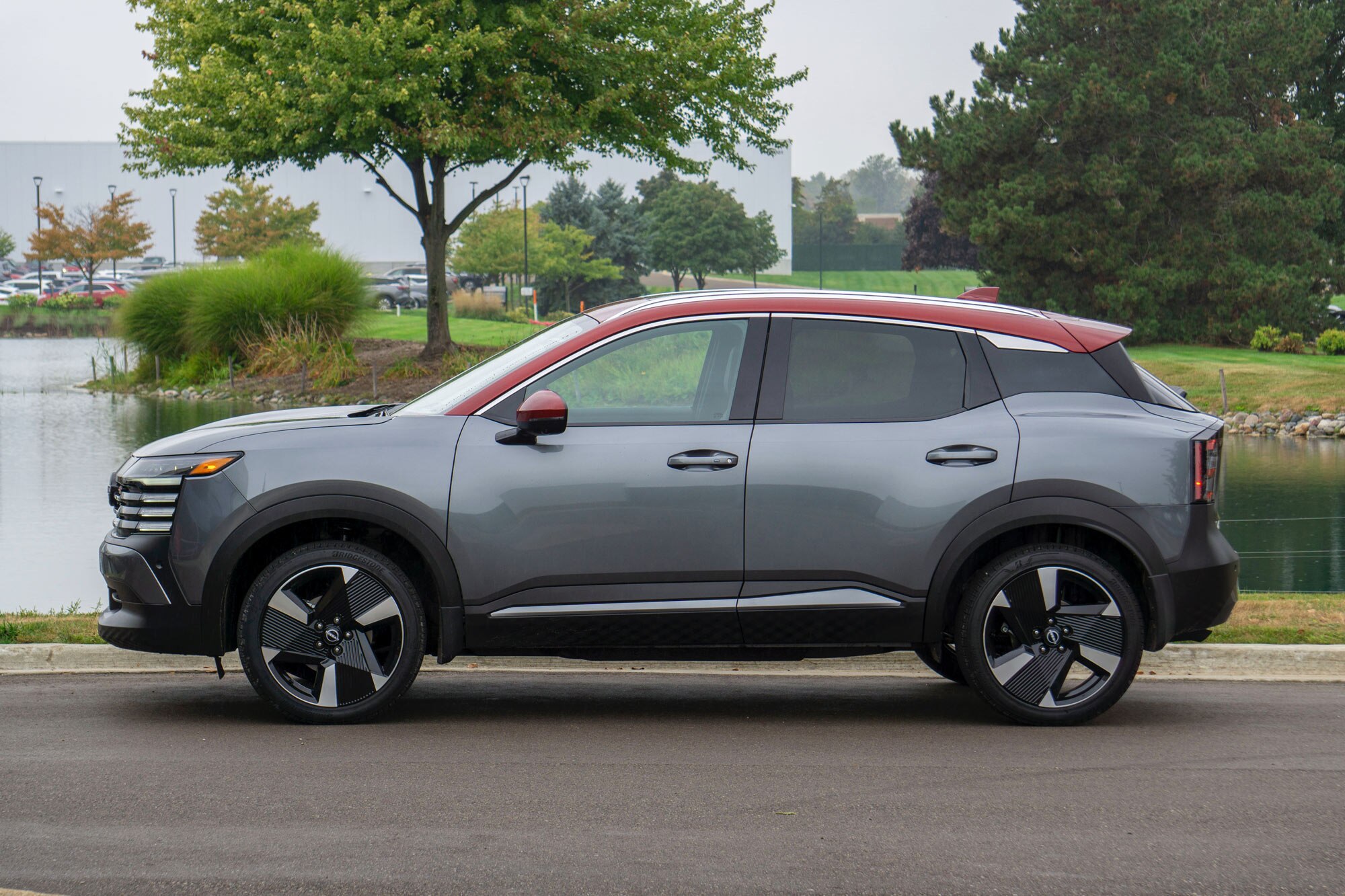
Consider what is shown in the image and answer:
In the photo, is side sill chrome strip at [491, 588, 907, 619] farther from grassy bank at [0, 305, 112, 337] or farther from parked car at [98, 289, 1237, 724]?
grassy bank at [0, 305, 112, 337]

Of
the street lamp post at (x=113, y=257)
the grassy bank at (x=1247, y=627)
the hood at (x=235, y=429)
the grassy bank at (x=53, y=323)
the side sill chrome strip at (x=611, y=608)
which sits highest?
the street lamp post at (x=113, y=257)

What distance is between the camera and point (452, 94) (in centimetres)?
2952

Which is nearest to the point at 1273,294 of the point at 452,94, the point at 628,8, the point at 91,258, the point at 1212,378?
the point at 1212,378

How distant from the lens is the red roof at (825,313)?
5.79 metres

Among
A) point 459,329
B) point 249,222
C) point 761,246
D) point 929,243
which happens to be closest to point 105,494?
point 459,329

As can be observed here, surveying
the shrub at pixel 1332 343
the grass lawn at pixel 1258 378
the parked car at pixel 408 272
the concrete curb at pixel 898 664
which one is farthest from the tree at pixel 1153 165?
the parked car at pixel 408 272

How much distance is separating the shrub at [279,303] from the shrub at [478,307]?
16.8m

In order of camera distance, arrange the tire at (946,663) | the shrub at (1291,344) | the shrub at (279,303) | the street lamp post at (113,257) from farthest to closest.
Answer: the street lamp post at (113,257) < the shrub at (1291,344) < the shrub at (279,303) < the tire at (946,663)

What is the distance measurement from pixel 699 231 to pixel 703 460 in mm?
78258

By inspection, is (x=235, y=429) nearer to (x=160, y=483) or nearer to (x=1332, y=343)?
(x=160, y=483)

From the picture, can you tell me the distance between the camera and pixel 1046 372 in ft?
19.3

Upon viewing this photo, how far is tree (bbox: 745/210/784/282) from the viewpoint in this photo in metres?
84.8

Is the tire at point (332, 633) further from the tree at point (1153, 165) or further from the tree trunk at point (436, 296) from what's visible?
the tree at point (1153, 165)

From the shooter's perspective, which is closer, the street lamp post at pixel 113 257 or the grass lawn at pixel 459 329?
the grass lawn at pixel 459 329
